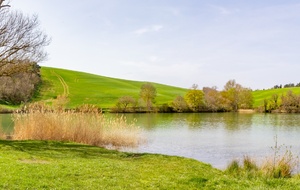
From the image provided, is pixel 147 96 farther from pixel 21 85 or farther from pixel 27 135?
pixel 27 135

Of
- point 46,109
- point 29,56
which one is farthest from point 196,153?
point 29,56

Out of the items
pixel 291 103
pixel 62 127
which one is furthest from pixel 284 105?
pixel 62 127

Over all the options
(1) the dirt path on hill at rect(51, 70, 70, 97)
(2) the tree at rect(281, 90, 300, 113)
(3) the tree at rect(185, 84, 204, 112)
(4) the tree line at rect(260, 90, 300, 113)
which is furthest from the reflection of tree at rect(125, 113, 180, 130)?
(1) the dirt path on hill at rect(51, 70, 70, 97)

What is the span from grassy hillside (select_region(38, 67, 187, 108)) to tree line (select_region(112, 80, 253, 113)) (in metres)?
6.58

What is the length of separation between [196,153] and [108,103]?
67.2m

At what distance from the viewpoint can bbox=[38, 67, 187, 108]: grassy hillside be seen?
3511 inches

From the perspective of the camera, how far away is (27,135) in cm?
2058

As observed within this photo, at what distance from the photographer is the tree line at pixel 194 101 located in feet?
257

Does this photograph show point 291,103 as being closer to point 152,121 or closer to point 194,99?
point 194,99

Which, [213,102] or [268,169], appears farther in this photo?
[213,102]

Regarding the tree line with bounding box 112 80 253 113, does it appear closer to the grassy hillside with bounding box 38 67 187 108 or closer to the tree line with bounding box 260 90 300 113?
the tree line with bounding box 260 90 300 113

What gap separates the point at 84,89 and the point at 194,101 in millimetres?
38064

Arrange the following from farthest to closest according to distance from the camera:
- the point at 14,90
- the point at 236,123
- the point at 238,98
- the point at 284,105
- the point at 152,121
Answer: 1. the point at 238,98
2. the point at 284,105
3. the point at 14,90
4. the point at 152,121
5. the point at 236,123

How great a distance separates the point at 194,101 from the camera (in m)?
82.9
